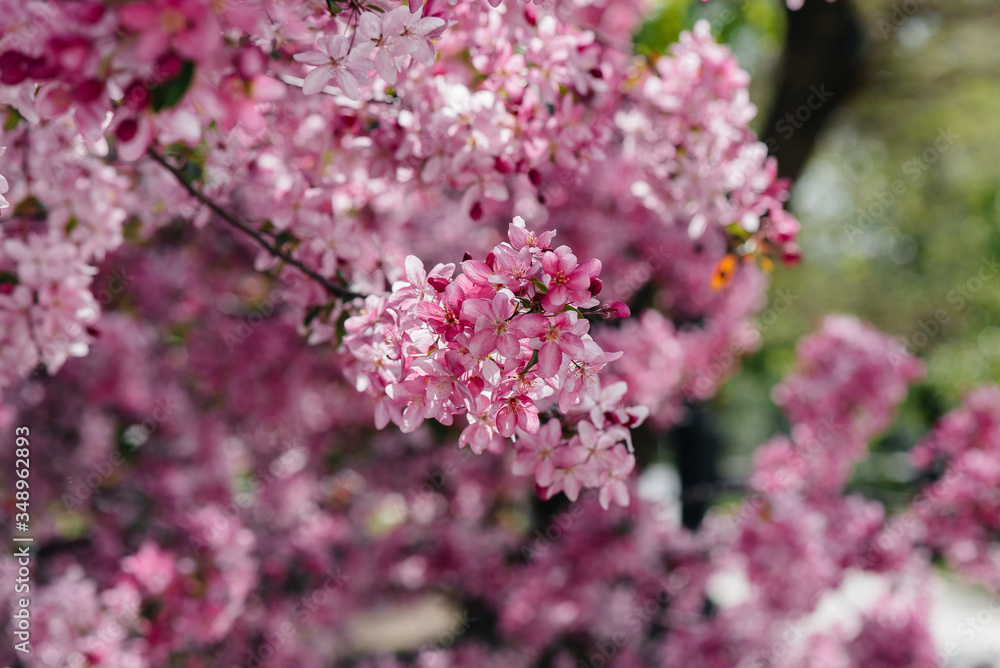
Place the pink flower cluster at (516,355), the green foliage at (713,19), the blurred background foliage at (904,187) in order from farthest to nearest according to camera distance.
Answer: the blurred background foliage at (904,187)
the green foliage at (713,19)
the pink flower cluster at (516,355)

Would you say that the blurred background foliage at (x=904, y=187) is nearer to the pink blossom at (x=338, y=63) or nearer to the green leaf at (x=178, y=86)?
the pink blossom at (x=338, y=63)

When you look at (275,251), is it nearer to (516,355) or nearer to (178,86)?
(516,355)

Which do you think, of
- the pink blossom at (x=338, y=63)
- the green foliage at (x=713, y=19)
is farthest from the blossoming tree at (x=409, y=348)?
the green foliage at (x=713, y=19)

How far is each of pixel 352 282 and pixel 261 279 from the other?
286 cm

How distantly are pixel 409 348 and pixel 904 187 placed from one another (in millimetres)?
10284

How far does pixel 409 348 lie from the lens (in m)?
1.19

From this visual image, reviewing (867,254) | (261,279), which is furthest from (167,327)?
(867,254)

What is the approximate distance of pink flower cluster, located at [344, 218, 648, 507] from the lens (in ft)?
3.53

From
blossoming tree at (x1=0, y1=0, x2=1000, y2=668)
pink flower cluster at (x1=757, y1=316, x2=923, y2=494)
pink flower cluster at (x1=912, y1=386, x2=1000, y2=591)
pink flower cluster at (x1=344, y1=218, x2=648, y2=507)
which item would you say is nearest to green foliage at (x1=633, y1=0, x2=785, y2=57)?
blossoming tree at (x1=0, y1=0, x2=1000, y2=668)

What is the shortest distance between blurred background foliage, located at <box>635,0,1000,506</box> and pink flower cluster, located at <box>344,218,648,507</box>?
12.3ft

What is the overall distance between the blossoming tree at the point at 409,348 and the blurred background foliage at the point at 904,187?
4.03ft

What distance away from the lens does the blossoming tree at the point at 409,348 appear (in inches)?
44.4

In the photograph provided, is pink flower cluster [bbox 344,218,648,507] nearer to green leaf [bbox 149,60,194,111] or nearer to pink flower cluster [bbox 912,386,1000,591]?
green leaf [bbox 149,60,194,111]

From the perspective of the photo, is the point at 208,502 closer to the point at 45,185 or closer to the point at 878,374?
the point at 45,185
